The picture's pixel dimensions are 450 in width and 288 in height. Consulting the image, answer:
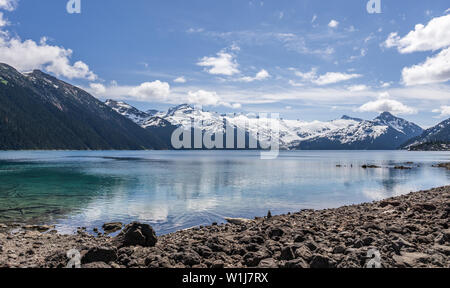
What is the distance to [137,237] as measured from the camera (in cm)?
1869

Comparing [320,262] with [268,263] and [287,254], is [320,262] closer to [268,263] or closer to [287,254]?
[287,254]

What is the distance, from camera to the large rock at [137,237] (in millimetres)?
18594

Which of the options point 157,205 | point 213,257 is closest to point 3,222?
point 157,205

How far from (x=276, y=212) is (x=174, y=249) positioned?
2557cm

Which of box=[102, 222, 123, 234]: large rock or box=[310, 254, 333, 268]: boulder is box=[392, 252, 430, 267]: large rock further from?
box=[102, 222, 123, 234]: large rock

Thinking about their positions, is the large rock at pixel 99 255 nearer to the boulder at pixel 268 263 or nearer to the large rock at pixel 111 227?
the boulder at pixel 268 263

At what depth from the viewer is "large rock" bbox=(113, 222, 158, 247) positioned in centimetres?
1859

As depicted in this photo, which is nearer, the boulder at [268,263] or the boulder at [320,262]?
the boulder at [320,262]

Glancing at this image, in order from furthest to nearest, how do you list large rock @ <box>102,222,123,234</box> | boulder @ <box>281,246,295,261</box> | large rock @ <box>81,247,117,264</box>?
1. large rock @ <box>102,222,123,234</box>
2. boulder @ <box>281,246,295,261</box>
3. large rock @ <box>81,247,117,264</box>

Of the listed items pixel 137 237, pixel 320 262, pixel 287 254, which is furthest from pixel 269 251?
pixel 137 237

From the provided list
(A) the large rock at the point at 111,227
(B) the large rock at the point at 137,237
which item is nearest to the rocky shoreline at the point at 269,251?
(B) the large rock at the point at 137,237

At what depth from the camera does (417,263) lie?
1396 cm

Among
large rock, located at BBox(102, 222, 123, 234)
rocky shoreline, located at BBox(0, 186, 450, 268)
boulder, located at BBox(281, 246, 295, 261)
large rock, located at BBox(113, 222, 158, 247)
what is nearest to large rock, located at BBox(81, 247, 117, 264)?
rocky shoreline, located at BBox(0, 186, 450, 268)
